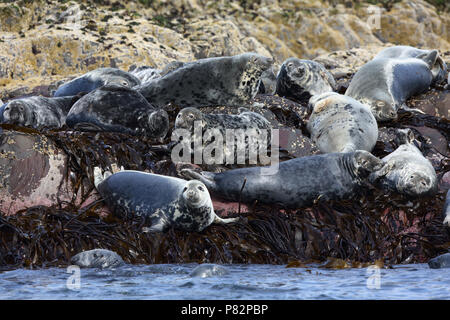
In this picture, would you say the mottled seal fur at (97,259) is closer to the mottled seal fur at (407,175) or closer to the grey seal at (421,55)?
the mottled seal fur at (407,175)

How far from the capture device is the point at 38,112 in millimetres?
6328

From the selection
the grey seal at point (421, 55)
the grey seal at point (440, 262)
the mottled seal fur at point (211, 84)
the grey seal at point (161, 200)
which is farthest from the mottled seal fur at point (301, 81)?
the grey seal at point (440, 262)

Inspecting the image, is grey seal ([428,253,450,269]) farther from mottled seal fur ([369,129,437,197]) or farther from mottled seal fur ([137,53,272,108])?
mottled seal fur ([137,53,272,108])

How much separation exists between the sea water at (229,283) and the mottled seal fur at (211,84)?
2737mm

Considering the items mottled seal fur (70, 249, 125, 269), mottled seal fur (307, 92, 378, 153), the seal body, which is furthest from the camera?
mottled seal fur (307, 92, 378, 153)

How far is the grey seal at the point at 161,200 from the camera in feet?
15.3

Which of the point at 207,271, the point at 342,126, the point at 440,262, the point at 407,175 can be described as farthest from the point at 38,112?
the point at 440,262

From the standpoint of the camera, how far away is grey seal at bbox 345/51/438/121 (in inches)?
263

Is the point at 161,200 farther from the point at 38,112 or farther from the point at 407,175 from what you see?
the point at 38,112

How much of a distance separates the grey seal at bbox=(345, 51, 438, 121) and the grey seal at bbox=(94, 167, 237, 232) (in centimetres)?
251

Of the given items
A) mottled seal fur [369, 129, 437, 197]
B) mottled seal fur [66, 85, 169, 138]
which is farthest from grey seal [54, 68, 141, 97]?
mottled seal fur [369, 129, 437, 197]

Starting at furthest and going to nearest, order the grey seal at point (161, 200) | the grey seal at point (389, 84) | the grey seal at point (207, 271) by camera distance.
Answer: the grey seal at point (389, 84) < the grey seal at point (161, 200) < the grey seal at point (207, 271)

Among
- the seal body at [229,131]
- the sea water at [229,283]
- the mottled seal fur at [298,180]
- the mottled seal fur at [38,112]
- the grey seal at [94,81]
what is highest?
the grey seal at [94,81]

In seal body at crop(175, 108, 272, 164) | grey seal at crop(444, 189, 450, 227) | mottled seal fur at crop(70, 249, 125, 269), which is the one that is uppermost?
seal body at crop(175, 108, 272, 164)
